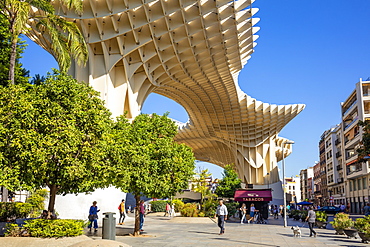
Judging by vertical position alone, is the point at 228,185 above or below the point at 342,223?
above

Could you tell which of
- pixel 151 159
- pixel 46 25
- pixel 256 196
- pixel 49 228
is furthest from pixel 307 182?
pixel 49 228

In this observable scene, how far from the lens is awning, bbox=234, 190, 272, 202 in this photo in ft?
117

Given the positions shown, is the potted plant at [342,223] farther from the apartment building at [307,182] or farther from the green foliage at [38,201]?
the apartment building at [307,182]

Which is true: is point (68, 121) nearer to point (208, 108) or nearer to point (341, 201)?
point (208, 108)

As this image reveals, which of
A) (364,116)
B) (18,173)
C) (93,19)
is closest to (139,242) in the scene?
(18,173)

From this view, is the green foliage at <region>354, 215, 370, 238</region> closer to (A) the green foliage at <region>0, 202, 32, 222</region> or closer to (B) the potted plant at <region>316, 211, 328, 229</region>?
(B) the potted plant at <region>316, 211, 328, 229</region>

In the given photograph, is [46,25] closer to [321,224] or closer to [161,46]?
[161,46]

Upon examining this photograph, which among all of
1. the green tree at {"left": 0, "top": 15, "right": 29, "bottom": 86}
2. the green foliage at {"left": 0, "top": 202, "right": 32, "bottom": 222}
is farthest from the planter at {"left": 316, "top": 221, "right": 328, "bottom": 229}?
the green tree at {"left": 0, "top": 15, "right": 29, "bottom": 86}

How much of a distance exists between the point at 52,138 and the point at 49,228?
9.43 ft

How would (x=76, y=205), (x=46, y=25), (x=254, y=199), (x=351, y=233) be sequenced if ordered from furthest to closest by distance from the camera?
(x=254, y=199)
(x=76, y=205)
(x=351, y=233)
(x=46, y=25)

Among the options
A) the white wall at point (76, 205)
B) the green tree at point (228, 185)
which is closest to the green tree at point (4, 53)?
the white wall at point (76, 205)

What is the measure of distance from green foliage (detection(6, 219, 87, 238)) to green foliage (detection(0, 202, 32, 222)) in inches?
216

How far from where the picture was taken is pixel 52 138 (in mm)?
12352

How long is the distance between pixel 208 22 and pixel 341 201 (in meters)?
59.3
